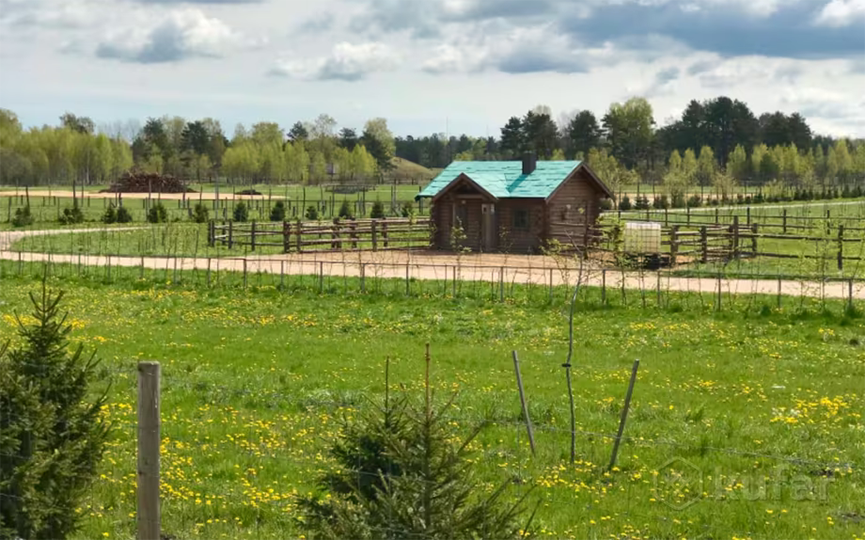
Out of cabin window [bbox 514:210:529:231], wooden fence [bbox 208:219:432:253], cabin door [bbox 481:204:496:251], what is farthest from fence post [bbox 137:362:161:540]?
cabin door [bbox 481:204:496:251]

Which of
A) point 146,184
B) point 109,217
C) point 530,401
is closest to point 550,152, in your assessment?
point 146,184

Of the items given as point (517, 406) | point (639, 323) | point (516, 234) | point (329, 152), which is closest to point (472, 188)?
point (516, 234)

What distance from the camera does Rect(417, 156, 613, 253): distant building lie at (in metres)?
44.5

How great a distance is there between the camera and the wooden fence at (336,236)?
1795 inches

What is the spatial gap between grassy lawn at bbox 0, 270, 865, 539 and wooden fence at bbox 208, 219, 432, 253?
60.8ft

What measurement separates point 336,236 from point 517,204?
31.6 feet

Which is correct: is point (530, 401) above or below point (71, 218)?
below

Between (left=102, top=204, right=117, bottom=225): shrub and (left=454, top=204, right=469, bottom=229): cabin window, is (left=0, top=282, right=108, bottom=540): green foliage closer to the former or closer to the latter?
(left=454, top=204, right=469, bottom=229): cabin window

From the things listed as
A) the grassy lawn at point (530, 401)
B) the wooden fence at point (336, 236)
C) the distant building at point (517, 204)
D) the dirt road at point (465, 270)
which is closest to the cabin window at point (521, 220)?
the distant building at point (517, 204)

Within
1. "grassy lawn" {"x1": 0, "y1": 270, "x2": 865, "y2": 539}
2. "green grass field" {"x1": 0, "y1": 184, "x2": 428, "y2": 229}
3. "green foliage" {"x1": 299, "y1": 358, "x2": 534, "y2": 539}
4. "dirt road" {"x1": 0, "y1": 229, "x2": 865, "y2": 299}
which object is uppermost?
"green grass field" {"x1": 0, "y1": 184, "x2": 428, "y2": 229}

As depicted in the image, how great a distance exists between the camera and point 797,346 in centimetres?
1977

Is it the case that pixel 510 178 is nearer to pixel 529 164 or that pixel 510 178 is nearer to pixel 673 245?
pixel 529 164

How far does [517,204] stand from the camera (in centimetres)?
4484

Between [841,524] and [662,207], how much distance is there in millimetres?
72499
